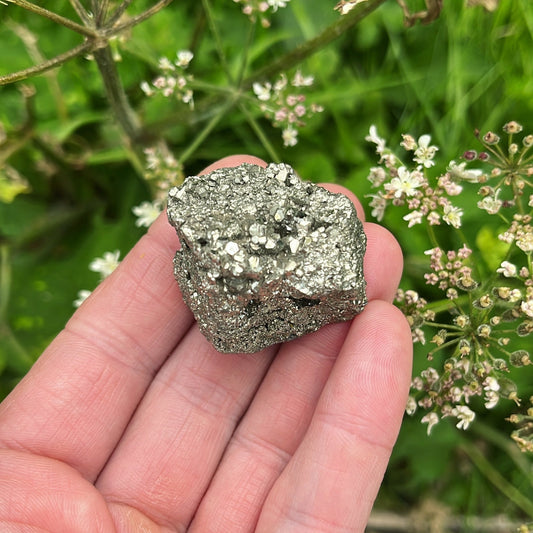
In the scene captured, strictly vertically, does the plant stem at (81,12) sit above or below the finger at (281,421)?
above

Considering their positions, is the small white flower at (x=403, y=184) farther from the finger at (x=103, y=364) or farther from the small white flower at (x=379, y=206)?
the finger at (x=103, y=364)

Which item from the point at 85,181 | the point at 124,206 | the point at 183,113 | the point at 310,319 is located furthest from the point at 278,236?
the point at 85,181

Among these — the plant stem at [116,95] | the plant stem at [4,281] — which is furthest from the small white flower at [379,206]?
the plant stem at [4,281]

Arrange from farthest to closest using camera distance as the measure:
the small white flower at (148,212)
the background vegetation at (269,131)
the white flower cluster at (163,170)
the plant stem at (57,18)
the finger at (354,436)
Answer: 1. the background vegetation at (269,131)
2. the small white flower at (148,212)
3. the white flower cluster at (163,170)
4. the finger at (354,436)
5. the plant stem at (57,18)

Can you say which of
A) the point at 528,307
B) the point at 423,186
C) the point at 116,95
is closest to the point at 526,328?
the point at 528,307

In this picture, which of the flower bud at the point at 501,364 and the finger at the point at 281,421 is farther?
the finger at the point at 281,421

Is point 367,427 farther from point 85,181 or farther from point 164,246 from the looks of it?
point 85,181

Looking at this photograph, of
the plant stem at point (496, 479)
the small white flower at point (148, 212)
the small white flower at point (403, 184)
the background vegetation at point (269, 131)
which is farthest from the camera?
the plant stem at point (496, 479)

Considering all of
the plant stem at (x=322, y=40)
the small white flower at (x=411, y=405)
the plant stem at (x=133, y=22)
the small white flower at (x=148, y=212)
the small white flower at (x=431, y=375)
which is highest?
the plant stem at (x=133, y=22)
